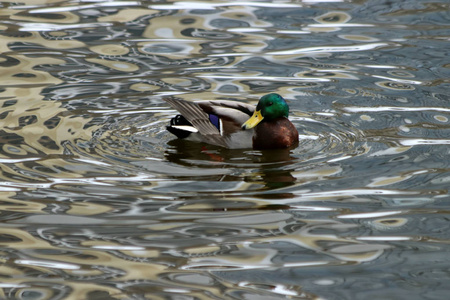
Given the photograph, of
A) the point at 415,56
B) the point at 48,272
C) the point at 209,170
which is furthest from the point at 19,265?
the point at 415,56

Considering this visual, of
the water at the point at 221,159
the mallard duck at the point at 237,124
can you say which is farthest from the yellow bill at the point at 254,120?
the water at the point at 221,159

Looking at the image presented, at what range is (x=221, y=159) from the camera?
26.6 feet

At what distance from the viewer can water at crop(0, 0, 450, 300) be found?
5457 millimetres

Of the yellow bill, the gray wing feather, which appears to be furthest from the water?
the yellow bill

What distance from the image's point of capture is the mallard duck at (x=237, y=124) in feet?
27.7

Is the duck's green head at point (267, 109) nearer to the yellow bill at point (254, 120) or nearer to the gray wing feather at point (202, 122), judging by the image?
the yellow bill at point (254, 120)

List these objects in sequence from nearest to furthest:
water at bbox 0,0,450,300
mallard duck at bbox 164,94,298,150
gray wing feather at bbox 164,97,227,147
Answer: water at bbox 0,0,450,300
mallard duck at bbox 164,94,298,150
gray wing feather at bbox 164,97,227,147

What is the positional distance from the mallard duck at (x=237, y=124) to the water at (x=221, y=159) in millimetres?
134

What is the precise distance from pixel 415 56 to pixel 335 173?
180 inches

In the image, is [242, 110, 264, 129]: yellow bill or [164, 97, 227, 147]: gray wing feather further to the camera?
[164, 97, 227, 147]: gray wing feather

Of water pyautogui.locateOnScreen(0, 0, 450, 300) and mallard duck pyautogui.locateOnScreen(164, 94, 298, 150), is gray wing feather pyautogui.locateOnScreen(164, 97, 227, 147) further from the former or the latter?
water pyautogui.locateOnScreen(0, 0, 450, 300)

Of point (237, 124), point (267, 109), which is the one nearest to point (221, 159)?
point (237, 124)

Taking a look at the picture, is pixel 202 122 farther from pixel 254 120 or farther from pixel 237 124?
pixel 254 120

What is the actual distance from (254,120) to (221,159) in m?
0.63
